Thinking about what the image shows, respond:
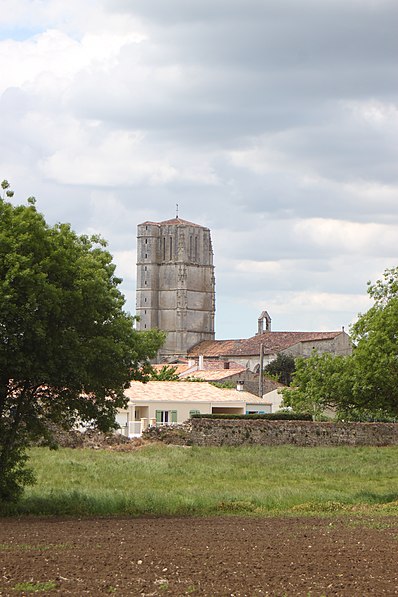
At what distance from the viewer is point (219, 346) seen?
176m

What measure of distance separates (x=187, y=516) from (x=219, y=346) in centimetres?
15078

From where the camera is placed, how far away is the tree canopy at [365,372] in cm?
3291

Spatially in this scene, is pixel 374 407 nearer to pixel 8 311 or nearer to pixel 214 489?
pixel 214 489

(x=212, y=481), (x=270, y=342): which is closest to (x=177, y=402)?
(x=212, y=481)

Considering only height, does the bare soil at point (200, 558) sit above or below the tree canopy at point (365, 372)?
below

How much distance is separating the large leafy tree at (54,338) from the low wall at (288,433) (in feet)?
97.5

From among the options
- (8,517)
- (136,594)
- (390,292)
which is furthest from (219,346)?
(136,594)

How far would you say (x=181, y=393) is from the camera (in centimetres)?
7731

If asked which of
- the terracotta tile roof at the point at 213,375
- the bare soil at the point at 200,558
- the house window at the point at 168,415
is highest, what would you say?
the terracotta tile roof at the point at 213,375

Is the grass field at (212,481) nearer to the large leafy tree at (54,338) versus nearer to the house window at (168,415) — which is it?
the large leafy tree at (54,338)

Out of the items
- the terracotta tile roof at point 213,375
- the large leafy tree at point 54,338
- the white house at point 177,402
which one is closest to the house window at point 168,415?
the white house at point 177,402

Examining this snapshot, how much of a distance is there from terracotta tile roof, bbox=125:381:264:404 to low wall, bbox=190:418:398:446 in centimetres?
1670

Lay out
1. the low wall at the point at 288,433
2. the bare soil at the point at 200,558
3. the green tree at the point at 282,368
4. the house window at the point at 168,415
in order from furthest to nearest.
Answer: the green tree at the point at 282,368 < the house window at the point at 168,415 < the low wall at the point at 288,433 < the bare soil at the point at 200,558

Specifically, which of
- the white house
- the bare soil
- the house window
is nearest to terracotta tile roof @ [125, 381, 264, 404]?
the white house
